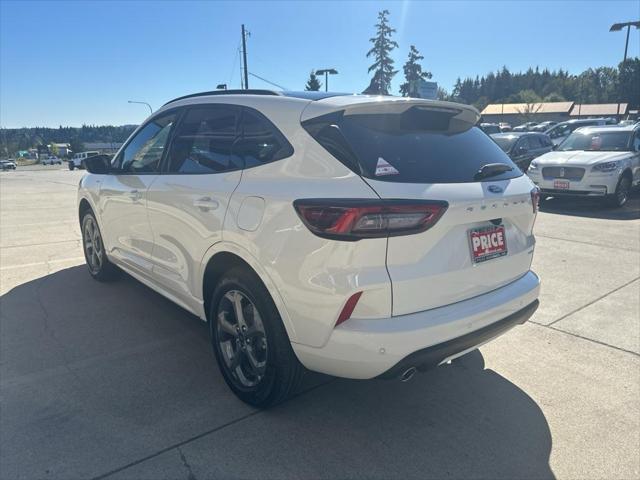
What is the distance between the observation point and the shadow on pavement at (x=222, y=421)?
2.39 metres

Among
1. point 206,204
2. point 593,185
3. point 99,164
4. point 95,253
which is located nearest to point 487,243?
point 206,204

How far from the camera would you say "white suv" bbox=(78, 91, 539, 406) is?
7.26 ft

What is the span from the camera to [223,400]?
297 centimetres

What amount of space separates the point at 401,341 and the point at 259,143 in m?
1.40

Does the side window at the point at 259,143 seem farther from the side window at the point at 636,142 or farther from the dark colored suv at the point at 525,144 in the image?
the dark colored suv at the point at 525,144

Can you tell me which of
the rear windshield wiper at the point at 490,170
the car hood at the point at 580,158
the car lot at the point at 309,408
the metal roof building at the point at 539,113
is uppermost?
the metal roof building at the point at 539,113

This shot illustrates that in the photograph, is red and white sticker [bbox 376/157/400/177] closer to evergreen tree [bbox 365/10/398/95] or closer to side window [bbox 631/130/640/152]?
side window [bbox 631/130/640/152]

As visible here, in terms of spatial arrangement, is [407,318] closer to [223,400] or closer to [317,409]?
[317,409]

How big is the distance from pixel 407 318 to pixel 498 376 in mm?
1399

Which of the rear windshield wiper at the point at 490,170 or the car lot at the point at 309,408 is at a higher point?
the rear windshield wiper at the point at 490,170

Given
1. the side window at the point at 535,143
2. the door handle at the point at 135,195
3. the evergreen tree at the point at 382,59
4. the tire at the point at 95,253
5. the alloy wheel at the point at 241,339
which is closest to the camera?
the alloy wheel at the point at 241,339

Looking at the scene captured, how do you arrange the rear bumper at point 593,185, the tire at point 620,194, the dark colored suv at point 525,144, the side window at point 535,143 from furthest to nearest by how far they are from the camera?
the side window at point 535,143 → the dark colored suv at point 525,144 → the tire at point 620,194 → the rear bumper at point 593,185

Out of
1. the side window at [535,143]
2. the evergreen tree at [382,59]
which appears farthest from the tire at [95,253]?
the evergreen tree at [382,59]

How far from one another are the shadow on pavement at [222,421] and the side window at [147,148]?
1.43 m
